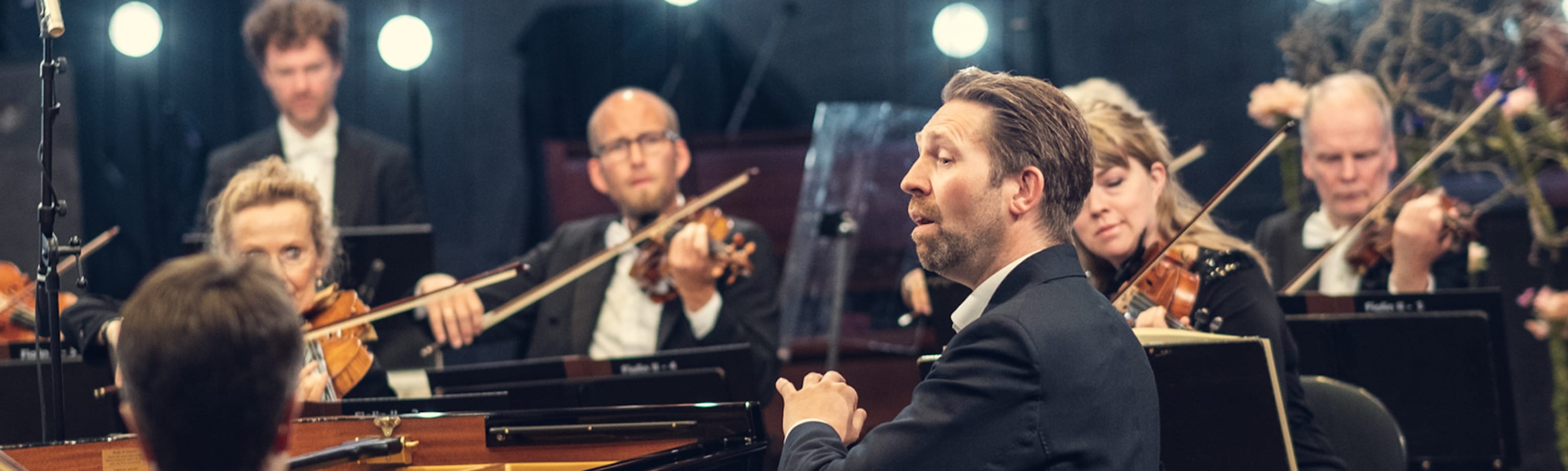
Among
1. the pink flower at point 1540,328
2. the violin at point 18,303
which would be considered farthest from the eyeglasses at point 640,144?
the pink flower at point 1540,328

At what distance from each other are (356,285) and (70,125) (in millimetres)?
2366

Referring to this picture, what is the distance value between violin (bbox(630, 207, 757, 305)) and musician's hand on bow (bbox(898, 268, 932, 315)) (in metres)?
0.40

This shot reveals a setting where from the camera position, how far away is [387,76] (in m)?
5.54

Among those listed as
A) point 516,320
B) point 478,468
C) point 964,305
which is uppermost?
point 964,305

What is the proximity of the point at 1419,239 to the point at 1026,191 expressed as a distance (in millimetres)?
2109

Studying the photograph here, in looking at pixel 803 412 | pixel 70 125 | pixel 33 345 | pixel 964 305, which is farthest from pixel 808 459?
pixel 70 125

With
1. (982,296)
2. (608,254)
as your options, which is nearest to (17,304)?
(608,254)

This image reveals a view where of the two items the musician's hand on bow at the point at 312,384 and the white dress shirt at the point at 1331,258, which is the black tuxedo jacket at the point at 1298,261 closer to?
the white dress shirt at the point at 1331,258

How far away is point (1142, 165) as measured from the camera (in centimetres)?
252

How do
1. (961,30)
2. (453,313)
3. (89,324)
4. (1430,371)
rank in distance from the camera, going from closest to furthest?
(89,324), (1430,371), (453,313), (961,30)

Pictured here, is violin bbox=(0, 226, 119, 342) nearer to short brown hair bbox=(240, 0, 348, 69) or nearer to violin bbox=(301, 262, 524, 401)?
violin bbox=(301, 262, 524, 401)

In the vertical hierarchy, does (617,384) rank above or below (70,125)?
below

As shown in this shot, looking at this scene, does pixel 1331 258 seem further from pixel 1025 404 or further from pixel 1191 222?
pixel 1025 404

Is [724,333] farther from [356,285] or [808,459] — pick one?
[808,459]
